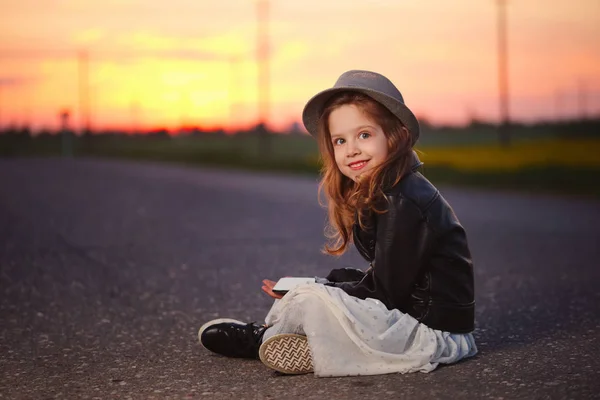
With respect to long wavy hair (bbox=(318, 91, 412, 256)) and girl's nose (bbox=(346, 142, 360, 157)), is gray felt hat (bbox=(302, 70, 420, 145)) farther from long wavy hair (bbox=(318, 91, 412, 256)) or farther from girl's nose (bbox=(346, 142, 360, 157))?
girl's nose (bbox=(346, 142, 360, 157))

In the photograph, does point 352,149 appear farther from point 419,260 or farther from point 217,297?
point 217,297

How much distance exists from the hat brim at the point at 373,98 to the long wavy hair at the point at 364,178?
0.03m

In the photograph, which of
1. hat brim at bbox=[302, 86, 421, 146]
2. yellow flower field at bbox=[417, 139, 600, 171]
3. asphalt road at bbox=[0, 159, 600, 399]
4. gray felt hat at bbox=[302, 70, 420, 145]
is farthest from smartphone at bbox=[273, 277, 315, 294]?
yellow flower field at bbox=[417, 139, 600, 171]

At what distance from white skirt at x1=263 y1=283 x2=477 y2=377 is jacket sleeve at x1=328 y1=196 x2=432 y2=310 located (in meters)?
0.12

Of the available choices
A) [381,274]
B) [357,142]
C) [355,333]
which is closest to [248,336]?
[355,333]

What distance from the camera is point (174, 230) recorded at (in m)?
10.4

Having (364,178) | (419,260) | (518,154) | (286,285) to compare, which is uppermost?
(364,178)

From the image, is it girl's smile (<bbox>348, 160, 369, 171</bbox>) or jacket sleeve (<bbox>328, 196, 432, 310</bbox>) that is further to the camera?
girl's smile (<bbox>348, 160, 369, 171</bbox>)

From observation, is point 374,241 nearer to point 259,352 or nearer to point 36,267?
point 259,352

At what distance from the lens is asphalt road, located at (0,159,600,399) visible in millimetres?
3812

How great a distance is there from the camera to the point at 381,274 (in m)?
3.86

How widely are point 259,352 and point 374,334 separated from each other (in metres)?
0.50

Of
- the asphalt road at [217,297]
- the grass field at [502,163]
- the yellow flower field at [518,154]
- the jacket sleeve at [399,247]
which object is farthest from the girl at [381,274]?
the yellow flower field at [518,154]

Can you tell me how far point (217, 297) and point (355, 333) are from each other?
2.42 meters
